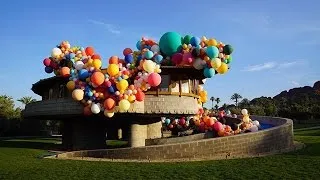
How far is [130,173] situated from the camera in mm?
18109

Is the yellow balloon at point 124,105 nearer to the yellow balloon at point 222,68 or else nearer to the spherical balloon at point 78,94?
the spherical balloon at point 78,94

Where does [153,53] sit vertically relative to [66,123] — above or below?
above

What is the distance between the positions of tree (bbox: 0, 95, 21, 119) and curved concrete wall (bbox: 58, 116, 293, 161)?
5272 cm

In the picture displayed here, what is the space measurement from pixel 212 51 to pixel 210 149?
25.7 feet

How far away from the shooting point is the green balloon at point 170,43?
30312 millimetres

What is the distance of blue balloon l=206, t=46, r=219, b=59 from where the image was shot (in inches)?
1154

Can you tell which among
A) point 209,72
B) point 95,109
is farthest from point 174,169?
point 209,72

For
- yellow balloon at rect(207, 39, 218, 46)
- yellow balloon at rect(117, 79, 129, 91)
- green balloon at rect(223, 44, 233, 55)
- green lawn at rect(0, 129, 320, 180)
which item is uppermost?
yellow balloon at rect(207, 39, 218, 46)

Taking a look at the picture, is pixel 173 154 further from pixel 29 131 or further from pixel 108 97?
pixel 29 131

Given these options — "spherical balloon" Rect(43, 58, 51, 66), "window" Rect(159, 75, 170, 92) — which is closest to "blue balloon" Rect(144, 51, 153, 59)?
"window" Rect(159, 75, 170, 92)

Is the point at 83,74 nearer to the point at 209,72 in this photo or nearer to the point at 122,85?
the point at 122,85

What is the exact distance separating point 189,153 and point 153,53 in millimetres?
9063

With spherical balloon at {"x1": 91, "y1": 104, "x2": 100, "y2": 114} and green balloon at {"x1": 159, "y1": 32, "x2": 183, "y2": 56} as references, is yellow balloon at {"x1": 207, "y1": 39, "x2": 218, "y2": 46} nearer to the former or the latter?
green balloon at {"x1": 159, "y1": 32, "x2": 183, "y2": 56}

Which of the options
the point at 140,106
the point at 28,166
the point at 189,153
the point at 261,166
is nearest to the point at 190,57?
the point at 140,106
